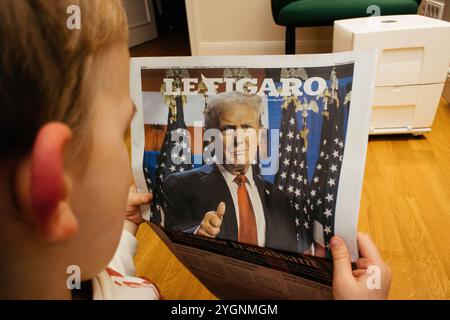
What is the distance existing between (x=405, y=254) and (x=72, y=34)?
62 cm

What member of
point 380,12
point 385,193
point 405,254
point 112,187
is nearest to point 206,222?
point 112,187

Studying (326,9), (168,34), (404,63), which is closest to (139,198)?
(404,63)

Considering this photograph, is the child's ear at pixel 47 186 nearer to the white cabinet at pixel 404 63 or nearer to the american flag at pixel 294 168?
the american flag at pixel 294 168

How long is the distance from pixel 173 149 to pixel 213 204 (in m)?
0.08

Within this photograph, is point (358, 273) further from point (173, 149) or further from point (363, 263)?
point (173, 149)

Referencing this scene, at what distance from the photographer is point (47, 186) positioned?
6.3 inches

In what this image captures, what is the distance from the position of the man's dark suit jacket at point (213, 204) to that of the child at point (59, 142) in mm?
156

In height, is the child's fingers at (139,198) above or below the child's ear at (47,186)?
below

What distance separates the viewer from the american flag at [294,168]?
36 centimetres

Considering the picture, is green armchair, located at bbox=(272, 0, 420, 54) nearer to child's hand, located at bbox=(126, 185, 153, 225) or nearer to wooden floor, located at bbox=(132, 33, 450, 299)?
wooden floor, located at bbox=(132, 33, 450, 299)

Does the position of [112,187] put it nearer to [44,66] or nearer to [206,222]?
[44,66]

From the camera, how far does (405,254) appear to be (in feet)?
1.99

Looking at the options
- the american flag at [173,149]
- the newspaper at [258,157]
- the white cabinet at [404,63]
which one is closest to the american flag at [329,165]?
the newspaper at [258,157]
